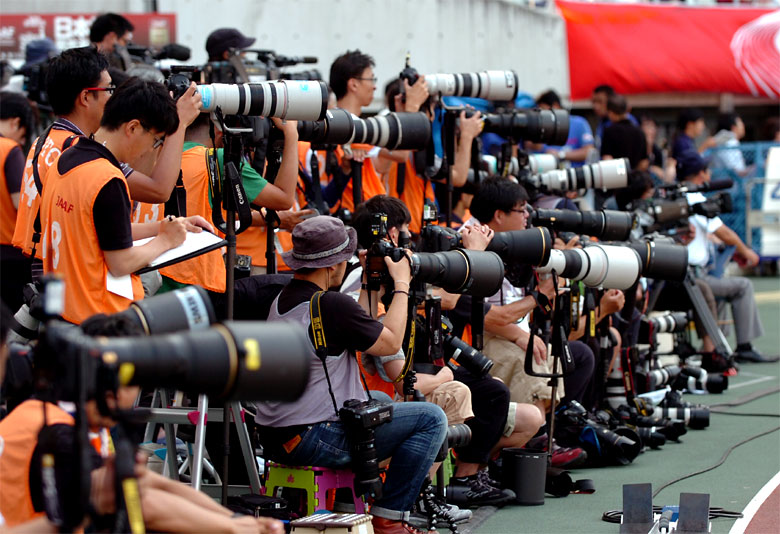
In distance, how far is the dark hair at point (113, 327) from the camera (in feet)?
9.27

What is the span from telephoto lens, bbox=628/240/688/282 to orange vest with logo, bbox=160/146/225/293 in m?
Result: 2.20

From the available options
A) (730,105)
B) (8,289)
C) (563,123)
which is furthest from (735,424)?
(730,105)

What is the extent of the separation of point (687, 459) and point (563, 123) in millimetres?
2066

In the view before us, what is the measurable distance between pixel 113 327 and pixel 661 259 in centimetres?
383

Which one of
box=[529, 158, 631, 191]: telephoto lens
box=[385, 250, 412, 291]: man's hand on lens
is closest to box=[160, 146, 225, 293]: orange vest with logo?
box=[385, 250, 412, 291]: man's hand on lens

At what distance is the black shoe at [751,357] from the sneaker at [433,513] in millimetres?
5484

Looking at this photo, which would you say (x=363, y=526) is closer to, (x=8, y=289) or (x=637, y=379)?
(x=8, y=289)

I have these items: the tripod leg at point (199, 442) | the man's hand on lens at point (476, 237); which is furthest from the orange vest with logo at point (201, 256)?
the man's hand on lens at point (476, 237)

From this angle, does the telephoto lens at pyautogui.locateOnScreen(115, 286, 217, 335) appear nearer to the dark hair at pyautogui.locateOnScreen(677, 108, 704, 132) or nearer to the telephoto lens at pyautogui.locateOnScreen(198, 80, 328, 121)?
the telephoto lens at pyautogui.locateOnScreen(198, 80, 328, 121)

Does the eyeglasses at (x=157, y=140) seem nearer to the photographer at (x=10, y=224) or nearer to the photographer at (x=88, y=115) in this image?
the photographer at (x=88, y=115)

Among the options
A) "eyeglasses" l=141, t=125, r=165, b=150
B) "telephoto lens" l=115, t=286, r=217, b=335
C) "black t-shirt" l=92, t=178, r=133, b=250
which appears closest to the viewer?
"telephoto lens" l=115, t=286, r=217, b=335

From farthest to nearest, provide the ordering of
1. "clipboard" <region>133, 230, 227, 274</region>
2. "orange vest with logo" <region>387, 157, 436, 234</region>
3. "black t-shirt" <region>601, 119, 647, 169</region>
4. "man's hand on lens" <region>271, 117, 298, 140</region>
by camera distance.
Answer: "black t-shirt" <region>601, 119, 647, 169</region>
"orange vest with logo" <region>387, 157, 436, 234</region>
"man's hand on lens" <region>271, 117, 298, 140</region>
"clipboard" <region>133, 230, 227, 274</region>

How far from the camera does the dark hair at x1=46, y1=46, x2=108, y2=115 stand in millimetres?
4473

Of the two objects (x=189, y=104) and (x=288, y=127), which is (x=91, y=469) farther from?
(x=288, y=127)
